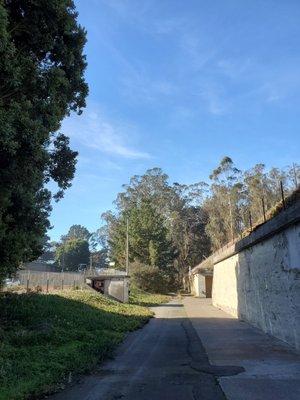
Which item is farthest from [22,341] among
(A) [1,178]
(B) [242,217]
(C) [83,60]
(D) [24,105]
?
(B) [242,217]

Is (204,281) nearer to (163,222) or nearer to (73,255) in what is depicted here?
(163,222)

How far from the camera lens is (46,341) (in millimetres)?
13688

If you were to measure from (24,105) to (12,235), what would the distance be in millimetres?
3425

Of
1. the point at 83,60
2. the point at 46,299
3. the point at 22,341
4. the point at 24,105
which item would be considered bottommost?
the point at 22,341

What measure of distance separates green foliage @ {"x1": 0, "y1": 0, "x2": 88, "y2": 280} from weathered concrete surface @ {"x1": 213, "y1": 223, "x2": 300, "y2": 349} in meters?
7.47

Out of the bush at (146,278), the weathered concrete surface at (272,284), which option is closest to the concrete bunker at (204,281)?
the bush at (146,278)

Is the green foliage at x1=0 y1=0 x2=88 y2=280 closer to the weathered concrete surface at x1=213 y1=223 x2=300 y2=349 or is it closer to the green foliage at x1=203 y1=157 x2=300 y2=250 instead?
the weathered concrete surface at x1=213 y1=223 x2=300 y2=349

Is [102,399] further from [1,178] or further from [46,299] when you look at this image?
[46,299]

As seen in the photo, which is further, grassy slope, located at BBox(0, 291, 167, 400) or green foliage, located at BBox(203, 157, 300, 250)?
green foliage, located at BBox(203, 157, 300, 250)

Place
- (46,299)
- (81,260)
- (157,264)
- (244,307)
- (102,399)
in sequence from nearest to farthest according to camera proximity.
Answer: (102,399) → (46,299) → (244,307) → (157,264) → (81,260)

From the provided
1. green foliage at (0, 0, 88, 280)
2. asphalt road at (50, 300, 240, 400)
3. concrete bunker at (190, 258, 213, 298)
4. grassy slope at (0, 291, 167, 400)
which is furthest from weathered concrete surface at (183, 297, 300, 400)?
concrete bunker at (190, 258, 213, 298)

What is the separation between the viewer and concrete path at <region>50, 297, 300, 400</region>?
8445 millimetres

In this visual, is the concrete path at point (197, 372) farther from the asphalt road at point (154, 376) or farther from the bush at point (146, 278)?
the bush at point (146, 278)

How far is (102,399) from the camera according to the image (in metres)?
8.23
